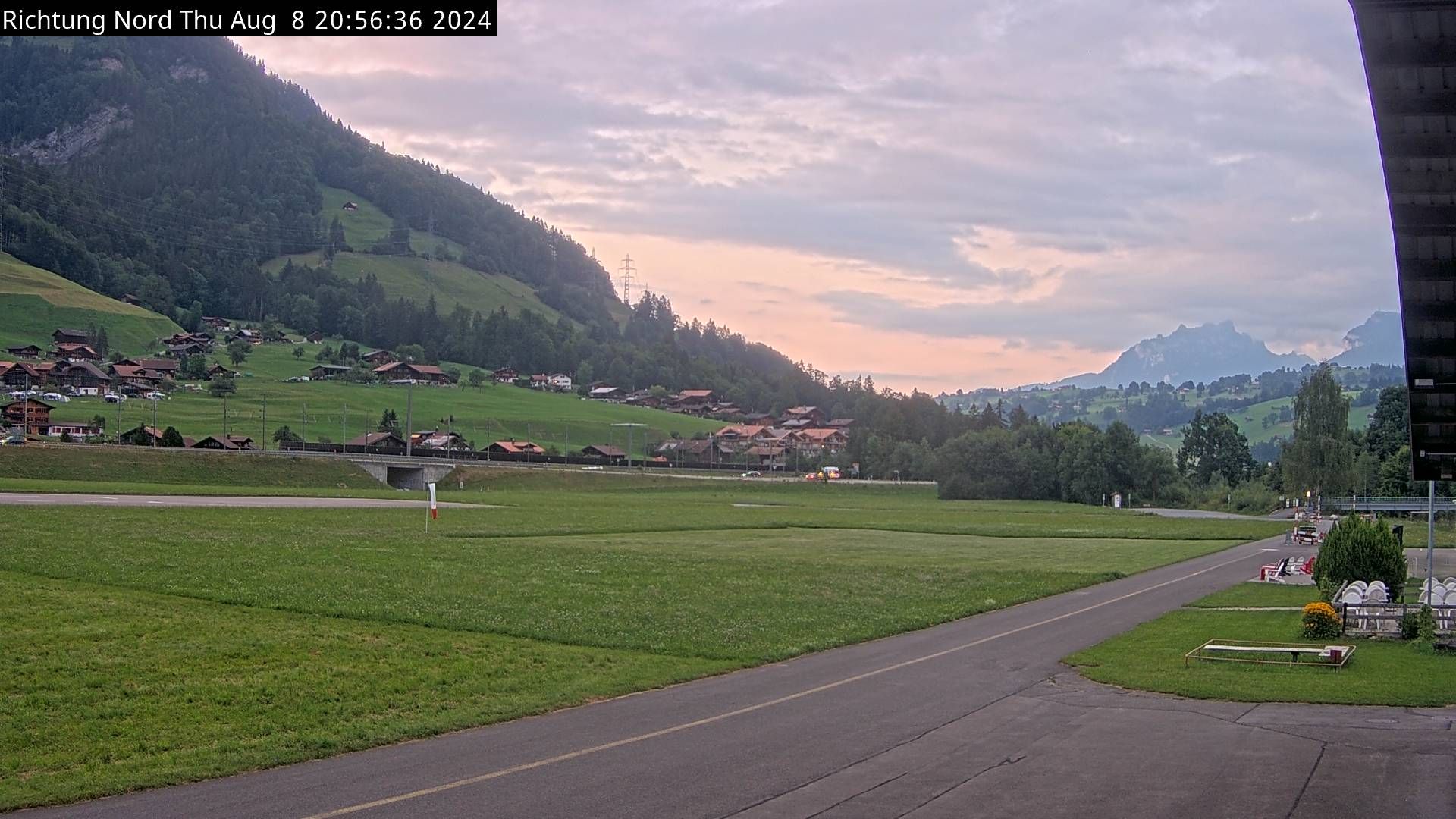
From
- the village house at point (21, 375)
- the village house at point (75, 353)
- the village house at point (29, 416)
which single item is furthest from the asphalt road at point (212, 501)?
the village house at point (75, 353)

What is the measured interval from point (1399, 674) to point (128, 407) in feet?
516

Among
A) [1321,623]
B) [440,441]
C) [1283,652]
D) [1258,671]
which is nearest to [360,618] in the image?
[1258,671]

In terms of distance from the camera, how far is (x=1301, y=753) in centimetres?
1534

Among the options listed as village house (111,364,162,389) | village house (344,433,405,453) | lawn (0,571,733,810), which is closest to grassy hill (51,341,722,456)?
village house (344,433,405,453)

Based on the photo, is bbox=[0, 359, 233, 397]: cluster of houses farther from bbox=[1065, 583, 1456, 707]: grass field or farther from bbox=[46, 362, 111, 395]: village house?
bbox=[1065, 583, 1456, 707]: grass field

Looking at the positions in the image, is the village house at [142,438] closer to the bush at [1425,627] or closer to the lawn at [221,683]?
the lawn at [221,683]

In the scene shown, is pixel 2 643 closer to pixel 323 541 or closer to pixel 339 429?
pixel 323 541

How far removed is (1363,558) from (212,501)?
50.3m

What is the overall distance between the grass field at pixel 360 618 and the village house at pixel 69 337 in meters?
160

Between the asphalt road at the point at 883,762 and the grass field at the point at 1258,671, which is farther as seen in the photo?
the grass field at the point at 1258,671

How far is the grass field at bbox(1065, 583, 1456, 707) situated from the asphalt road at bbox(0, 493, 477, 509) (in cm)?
3956

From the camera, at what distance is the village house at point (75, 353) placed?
18088cm

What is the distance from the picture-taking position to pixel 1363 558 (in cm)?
3322

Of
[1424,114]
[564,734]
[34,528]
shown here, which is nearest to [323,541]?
[34,528]
